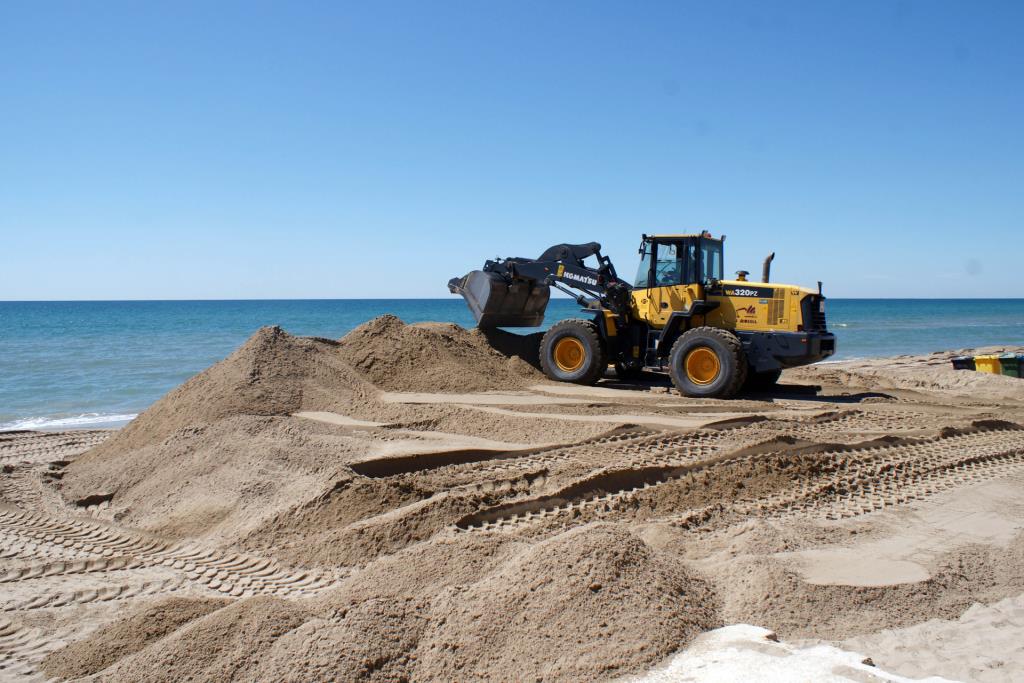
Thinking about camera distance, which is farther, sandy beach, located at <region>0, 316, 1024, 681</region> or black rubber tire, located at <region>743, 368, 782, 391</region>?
black rubber tire, located at <region>743, 368, 782, 391</region>

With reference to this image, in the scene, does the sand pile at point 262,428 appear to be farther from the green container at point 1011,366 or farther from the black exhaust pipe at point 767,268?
the green container at point 1011,366

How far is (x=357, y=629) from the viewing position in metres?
3.94

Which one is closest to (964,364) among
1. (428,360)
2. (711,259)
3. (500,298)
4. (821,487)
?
(711,259)

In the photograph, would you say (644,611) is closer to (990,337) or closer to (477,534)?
(477,534)

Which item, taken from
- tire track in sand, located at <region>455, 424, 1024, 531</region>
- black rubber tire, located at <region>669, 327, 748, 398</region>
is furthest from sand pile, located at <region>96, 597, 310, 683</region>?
black rubber tire, located at <region>669, 327, 748, 398</region>

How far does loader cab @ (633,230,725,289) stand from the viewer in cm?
1234

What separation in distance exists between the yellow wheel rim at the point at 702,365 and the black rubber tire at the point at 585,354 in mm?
1542

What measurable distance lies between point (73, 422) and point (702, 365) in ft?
33.1

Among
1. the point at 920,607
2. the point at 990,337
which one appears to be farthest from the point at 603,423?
the point at 990,337

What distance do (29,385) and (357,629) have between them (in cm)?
1719

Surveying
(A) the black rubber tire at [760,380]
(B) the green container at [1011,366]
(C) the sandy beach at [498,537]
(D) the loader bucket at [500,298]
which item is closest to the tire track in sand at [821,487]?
(C) the sandy beach at [498,537]

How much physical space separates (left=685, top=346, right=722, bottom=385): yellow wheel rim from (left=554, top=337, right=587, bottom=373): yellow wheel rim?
1.90 metres

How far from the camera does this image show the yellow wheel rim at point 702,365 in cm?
1175

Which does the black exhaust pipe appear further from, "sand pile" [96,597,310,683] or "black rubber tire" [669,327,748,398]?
"sand pile" [96,597,310,683]
